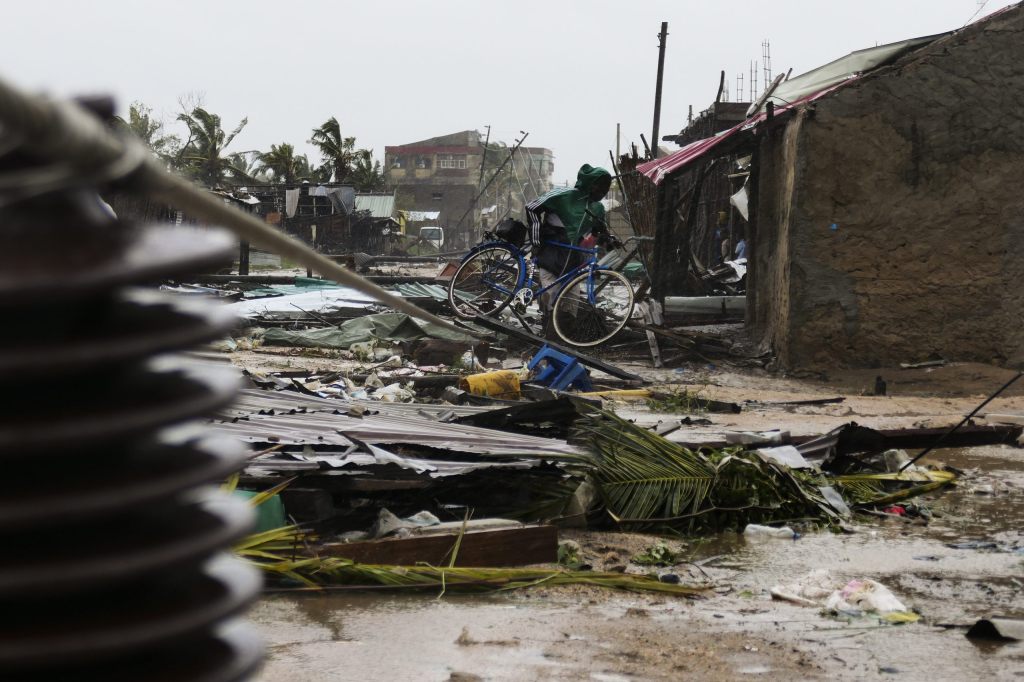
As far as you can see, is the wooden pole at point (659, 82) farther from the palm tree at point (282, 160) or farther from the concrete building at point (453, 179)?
the concrete building at point (453, 179)

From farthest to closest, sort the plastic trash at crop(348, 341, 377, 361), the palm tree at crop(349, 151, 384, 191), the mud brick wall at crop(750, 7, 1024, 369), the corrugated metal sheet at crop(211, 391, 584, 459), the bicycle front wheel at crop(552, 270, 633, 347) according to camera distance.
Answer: the palm tree at crop(349, 151, 384, 191)
the plastic trash at crop(348, 341, 377, 361)
the bicycle front wheel at crop(552, 270, 633, 347)
the mud brick wall at crop(750, 7, 1024, 369)
the corrugated metal sheet at crop(211, 391, 584, 459)

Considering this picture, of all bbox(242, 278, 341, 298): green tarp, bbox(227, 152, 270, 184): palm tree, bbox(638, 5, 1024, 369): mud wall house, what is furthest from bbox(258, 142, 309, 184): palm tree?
bbox(638, 5, 1024, 369): mud wall house

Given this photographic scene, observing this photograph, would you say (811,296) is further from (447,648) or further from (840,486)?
(447,648)

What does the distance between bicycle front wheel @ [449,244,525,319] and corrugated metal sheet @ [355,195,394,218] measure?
2902 cm

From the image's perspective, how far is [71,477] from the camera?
0.49 metres

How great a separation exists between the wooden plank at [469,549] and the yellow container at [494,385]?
12.9ft

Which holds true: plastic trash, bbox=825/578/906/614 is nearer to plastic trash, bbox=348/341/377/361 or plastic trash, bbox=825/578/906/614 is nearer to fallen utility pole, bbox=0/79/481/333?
fallen utility pole, bbox=0/79/481/333

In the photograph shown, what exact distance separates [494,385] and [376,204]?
34009 millimetres

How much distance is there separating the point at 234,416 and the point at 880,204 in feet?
23.8

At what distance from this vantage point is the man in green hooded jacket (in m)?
11.7

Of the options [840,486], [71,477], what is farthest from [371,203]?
[71,477]

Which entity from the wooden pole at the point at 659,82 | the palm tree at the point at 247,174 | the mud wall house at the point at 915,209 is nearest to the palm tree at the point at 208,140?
the palm tree at the point at 247,174

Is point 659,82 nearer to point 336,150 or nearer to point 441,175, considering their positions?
point 336,150

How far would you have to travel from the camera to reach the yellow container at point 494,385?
26.3 ft
